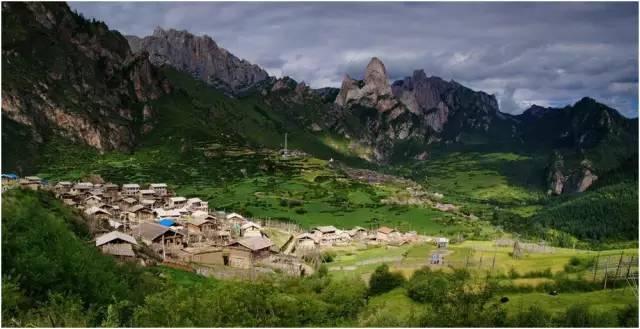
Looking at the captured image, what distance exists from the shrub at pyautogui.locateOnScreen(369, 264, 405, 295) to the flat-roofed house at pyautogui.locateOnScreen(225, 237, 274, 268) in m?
17.6

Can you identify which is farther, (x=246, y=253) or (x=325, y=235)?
(x=325, y=235)

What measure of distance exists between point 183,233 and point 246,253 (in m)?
10.8

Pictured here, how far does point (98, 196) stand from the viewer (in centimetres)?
11662

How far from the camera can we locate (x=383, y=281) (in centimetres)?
7200

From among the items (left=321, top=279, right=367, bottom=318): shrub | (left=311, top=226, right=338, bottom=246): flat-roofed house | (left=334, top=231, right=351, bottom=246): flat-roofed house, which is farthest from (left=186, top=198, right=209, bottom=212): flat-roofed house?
(left=321, top=279, right=367, bottom=318): shrub

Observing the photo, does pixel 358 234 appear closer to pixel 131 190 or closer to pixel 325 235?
pixel 325 235

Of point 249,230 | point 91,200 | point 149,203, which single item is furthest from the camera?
point 149,203

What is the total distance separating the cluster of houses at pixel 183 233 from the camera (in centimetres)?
7588

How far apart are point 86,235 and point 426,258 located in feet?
165

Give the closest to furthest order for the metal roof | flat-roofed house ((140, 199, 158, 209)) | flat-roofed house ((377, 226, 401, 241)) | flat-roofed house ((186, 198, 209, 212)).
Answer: the metal roof < flat-roofed house ((140, 199, 158, 209)) < flat-roofed house ((377, 226, 401, 241)) < flat-roofed house ((186, 198, 209, 212))

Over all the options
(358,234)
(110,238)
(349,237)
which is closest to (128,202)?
(349,237)

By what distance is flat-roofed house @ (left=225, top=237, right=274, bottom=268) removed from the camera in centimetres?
8044

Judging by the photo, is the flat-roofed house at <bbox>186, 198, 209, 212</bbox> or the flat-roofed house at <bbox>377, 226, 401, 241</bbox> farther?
the flat-roofed house at <bbox>186, 198, 209, 212</bbox>

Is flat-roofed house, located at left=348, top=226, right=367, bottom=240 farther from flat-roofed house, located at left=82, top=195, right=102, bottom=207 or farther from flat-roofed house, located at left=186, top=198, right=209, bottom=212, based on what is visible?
flat-roofed house, located at left=82, top=195, right=102, bottom=207
